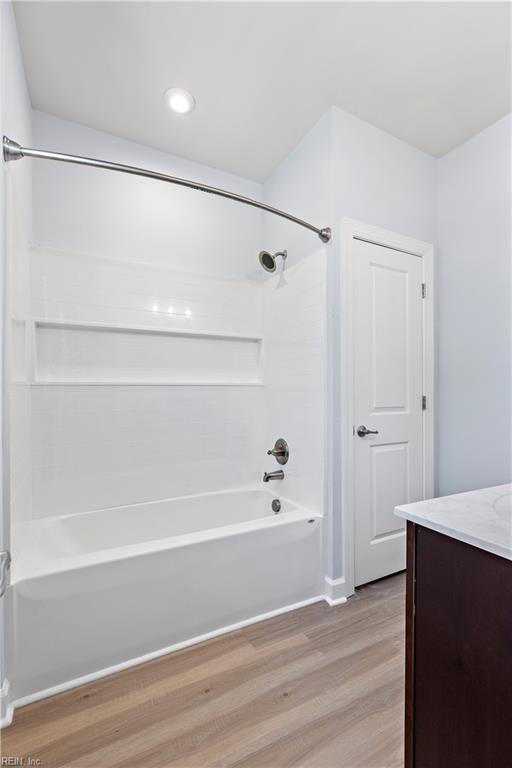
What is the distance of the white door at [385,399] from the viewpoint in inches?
82.0

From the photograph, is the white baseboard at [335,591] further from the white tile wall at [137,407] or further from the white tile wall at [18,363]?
the white tile wall at [18,363]

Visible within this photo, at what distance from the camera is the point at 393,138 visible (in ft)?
7.39

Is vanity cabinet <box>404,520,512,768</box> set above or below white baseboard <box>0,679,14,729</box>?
above

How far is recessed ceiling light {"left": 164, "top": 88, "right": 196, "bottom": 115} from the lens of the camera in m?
1.94

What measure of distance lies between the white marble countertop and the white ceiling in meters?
2.00

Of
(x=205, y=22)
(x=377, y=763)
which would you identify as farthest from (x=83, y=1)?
(x=377, y=763)

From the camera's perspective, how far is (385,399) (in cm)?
219

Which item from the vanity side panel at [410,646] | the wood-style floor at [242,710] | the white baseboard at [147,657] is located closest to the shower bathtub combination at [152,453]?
the white baseboard at [147,657]

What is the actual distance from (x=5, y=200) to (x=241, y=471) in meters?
2.06

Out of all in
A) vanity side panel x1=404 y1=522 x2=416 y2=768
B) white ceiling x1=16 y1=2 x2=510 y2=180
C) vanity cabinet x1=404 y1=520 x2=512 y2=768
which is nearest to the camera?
vanity cabinet x1=404 y1=520 x2=512 y2=768

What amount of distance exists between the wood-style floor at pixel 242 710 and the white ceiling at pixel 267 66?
9.18ft

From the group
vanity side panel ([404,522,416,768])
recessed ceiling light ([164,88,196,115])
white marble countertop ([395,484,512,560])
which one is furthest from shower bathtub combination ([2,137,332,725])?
white marble countertop ([395,484,512,560])

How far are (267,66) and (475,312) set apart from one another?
→ 1.80m

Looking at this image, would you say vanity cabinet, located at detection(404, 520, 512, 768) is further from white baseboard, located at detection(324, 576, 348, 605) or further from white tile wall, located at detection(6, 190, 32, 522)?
white tile wall, located at detection(6, 190, 32, 522)
